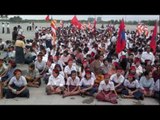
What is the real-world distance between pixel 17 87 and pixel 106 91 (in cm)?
237

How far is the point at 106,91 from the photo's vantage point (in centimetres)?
801

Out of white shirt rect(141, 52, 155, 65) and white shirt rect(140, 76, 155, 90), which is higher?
white shirt rect(141, 52, 155, 65)

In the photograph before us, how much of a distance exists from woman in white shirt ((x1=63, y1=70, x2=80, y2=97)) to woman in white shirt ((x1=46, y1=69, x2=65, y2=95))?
174 millimetres

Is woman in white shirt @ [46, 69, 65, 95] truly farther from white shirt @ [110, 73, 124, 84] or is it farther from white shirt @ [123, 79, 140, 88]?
white shirt @ [123, 79, 140, 88]

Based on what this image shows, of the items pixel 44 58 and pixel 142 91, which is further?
pixel 44 58

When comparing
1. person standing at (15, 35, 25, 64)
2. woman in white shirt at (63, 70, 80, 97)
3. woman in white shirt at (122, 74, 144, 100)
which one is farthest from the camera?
person standing at (15, 35, 25, 64)

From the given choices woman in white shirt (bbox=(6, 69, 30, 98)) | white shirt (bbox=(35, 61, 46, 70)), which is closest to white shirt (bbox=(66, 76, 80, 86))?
woman in white shirt (bbox=(6, 69, 30, 98))

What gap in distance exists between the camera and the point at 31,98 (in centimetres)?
807

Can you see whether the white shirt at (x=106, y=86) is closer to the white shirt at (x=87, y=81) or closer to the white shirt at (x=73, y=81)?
the white shirt at (x=87, y=81)

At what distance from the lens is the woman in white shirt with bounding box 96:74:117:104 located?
7.91m

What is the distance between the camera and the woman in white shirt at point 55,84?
330 inches
